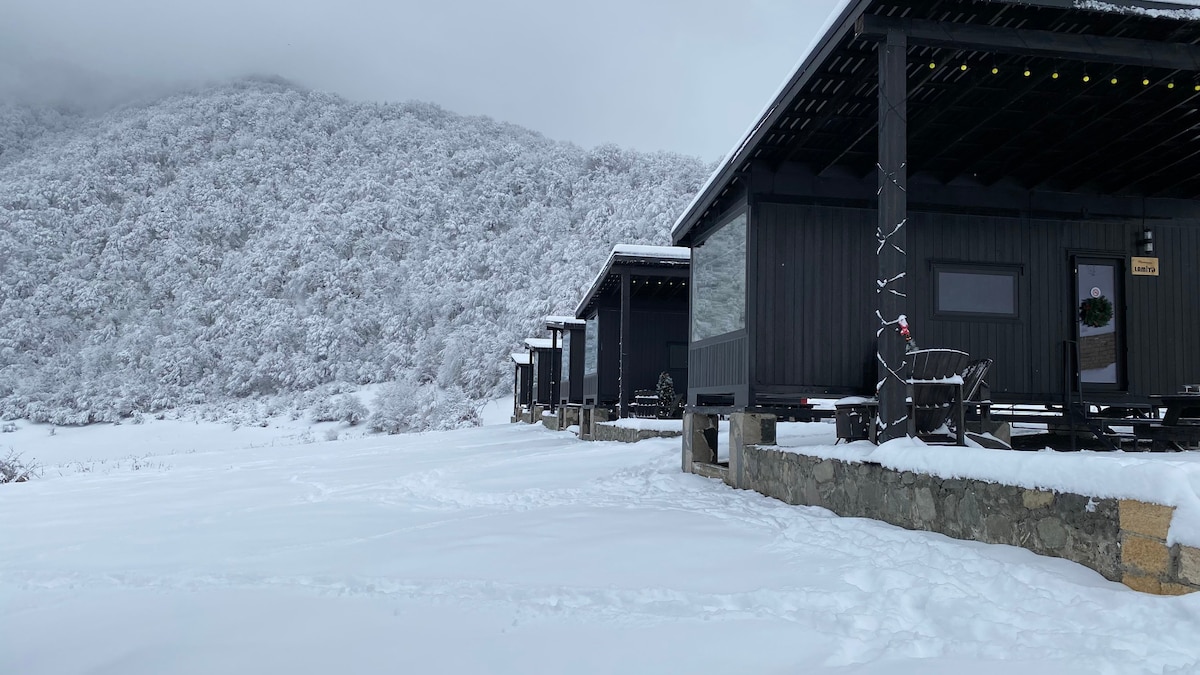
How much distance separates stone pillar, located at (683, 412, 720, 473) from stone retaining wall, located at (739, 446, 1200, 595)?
2.98m

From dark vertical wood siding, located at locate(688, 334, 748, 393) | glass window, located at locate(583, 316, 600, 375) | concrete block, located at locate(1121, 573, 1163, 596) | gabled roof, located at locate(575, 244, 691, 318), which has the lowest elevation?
concrete block, located at locate(1121, 573, 1163, 596)

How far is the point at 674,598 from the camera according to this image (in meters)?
3.61

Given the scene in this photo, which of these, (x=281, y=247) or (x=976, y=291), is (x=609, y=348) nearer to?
(x=976, y=291)

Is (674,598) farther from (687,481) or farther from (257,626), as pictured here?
(687,481)

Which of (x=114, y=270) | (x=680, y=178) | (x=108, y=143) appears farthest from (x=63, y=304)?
(x=680, y=178)

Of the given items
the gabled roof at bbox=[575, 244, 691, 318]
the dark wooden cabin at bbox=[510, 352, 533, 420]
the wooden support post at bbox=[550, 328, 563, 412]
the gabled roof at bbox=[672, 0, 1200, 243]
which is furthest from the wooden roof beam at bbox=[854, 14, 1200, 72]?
the dark wooden cabin at bbox=[510, 352, 533, 420]

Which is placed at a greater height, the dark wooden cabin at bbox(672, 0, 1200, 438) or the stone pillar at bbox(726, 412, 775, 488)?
the dark wooden cabin at bbox(672, 0, 1200, 438)

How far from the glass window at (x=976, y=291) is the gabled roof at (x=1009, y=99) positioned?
1046 mm

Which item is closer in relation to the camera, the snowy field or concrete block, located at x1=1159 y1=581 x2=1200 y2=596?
the snowy field

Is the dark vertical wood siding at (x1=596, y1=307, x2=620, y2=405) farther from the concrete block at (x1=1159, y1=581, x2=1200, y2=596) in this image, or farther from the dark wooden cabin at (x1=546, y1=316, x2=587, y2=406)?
the concrete block at (x1=1159, y1=581, x2=1200, y2=596)

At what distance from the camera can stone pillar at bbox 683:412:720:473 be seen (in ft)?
30.3

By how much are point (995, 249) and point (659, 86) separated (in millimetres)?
161598

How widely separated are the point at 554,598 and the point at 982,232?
714 cm

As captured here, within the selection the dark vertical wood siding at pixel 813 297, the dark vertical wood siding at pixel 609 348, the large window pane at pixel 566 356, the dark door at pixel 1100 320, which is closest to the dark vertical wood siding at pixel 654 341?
the dark vertical wood siding at pixel 609 348
